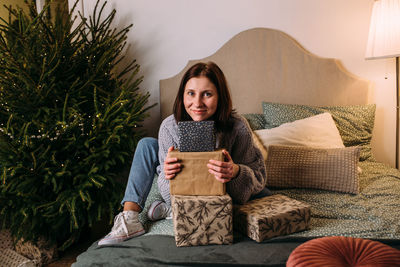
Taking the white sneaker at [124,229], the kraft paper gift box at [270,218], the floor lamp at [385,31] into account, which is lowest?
the white sneaker at [124,229]

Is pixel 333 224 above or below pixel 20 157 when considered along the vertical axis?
below

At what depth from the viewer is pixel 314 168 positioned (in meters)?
1.63

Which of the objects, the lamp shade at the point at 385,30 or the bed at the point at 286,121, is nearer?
the bed at the point at 286,121

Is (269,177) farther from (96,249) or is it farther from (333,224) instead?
(96,249)

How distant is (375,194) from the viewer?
60.9 inches

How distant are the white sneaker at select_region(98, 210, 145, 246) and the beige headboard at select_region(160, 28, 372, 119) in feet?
4.15

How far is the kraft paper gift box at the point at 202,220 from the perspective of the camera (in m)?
1.08

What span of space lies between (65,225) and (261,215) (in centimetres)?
119

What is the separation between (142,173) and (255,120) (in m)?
0.95

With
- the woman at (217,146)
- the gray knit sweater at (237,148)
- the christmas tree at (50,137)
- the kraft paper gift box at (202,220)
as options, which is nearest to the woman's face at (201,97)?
the woman at (217,146)

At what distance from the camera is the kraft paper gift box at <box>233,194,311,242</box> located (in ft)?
3.66

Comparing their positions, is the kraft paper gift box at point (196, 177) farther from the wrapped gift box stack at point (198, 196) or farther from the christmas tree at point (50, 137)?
the christmas tree at point (50, 137)

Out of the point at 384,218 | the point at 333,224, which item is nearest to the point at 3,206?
the point at 333,224

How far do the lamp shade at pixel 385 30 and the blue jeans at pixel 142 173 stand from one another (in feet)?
4.84
